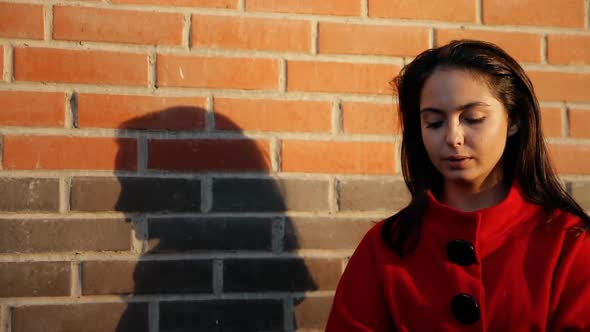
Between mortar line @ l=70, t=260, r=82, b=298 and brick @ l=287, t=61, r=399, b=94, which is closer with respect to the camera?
mortar line @ l=70, t=260, r=82, b=298

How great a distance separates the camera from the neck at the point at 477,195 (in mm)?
1995

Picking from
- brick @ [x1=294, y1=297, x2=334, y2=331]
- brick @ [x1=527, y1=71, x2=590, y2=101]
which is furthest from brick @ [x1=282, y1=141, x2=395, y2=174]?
brick @ [x1=527, y1=71, x2=590, y2=101]

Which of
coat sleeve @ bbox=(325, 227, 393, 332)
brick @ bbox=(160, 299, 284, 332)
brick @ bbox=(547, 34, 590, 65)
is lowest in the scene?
brick @ bbox=(160, 299, 284, 332)

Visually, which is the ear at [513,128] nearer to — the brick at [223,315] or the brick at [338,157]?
the brick at [338,157]

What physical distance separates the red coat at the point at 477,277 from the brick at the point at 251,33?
58 cm

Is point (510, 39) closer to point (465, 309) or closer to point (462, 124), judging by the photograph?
point (462, 124)

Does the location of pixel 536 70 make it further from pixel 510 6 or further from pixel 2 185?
pixel 2 185

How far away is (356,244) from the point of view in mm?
2215

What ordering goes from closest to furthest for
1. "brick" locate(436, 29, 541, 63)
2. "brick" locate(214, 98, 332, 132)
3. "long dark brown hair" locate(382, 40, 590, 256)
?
"long dark brown hair" locate(382, 40, 590, 256), "brick" locate(214, 98, 332, 132), "brick" locate(436, 29, 541, 63)

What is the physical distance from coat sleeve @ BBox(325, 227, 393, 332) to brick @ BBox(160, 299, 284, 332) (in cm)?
23

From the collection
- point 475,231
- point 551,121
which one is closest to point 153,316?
point 475,231

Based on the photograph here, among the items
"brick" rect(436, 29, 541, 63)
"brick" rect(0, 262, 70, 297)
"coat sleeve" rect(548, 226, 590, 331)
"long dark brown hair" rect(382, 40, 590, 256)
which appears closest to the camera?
"coat sleeve" rect(548, 226, 590, 331)

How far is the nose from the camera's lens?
1830 millimetres

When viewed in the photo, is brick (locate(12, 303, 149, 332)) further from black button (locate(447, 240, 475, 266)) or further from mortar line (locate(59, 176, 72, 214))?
black button (locate(447, 240, 475, 266))
